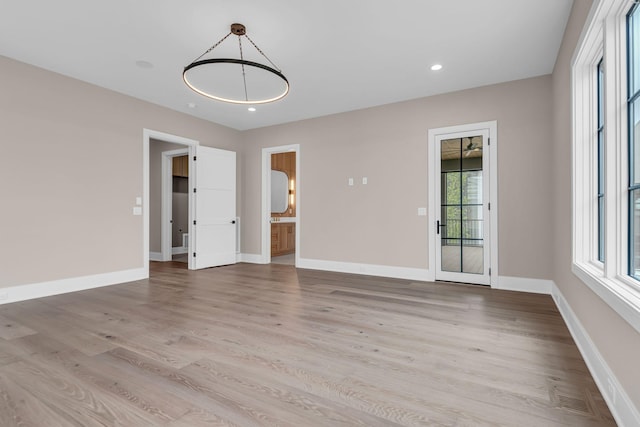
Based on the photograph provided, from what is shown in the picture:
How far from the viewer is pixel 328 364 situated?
221 cm

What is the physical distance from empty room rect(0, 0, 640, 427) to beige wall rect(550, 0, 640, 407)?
3 cm

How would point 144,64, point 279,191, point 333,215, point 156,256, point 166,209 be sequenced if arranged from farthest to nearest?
point 279,191 → point 156,256 → point 166,209 → point 333,215 → point 144,64

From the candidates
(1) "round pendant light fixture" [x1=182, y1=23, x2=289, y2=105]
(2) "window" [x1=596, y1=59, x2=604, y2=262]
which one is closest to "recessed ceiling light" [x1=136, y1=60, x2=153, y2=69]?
(1) "round pendant light fixture" [x1=182, y1=23, x2=289, y2=105]

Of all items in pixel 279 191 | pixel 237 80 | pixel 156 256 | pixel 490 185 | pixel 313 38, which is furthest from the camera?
pixel 279 191

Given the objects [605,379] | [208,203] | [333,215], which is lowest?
[605,379]

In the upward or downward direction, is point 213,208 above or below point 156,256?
above

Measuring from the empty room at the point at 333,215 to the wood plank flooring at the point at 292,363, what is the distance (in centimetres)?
2

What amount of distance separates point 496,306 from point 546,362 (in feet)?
4.74

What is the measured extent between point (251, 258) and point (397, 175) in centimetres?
367

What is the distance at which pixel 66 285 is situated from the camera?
422 cm

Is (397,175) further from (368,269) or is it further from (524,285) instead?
(524,285)

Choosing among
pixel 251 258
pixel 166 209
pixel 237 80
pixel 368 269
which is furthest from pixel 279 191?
pixel 237 80

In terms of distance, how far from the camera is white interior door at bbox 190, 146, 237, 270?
6.02 meters

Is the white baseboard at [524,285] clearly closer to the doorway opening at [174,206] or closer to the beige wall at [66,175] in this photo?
the beige wall at [66,175]
